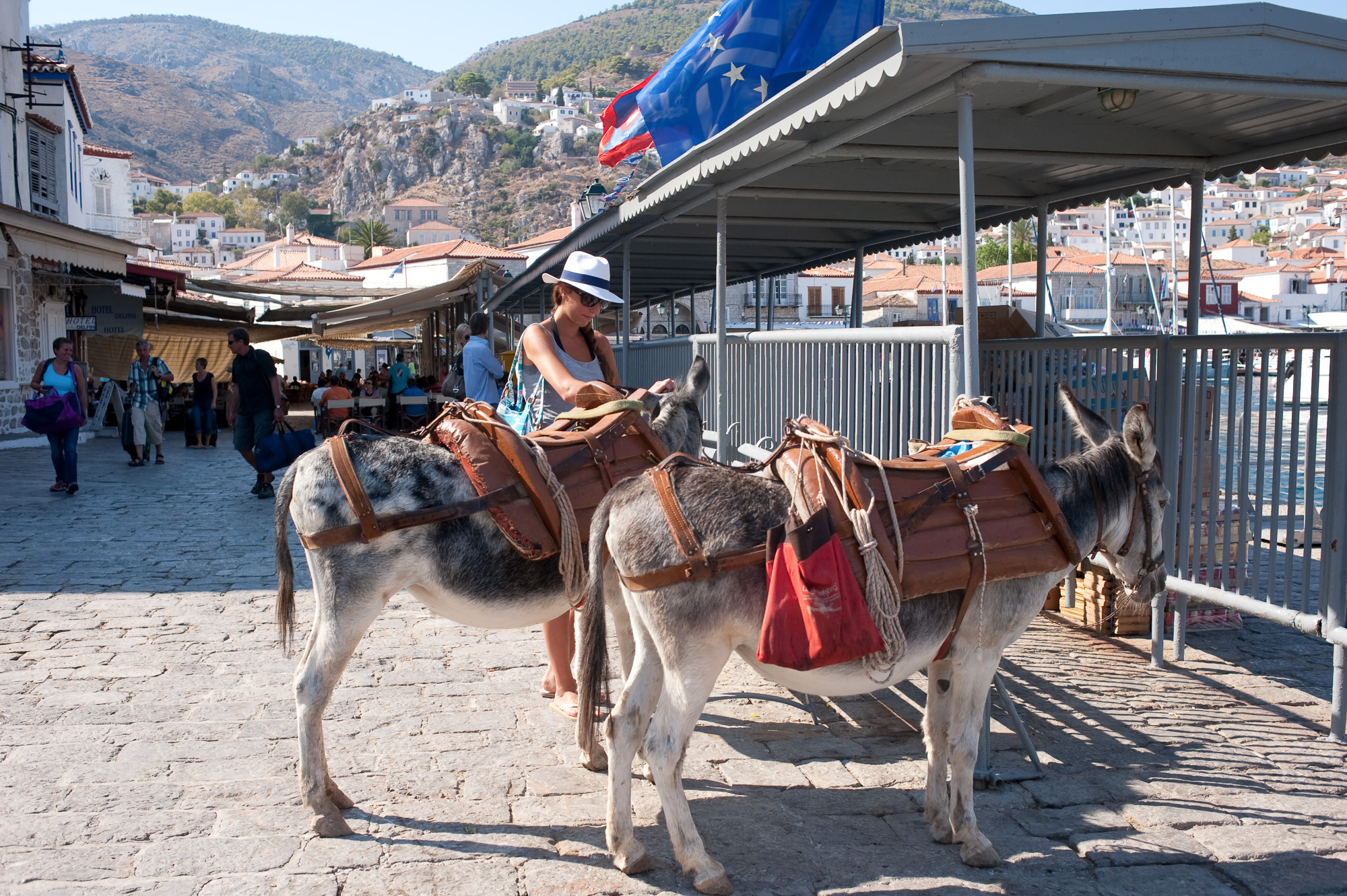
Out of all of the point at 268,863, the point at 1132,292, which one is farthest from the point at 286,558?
the point at 1132,292

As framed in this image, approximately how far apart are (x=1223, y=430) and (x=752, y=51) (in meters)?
6.19

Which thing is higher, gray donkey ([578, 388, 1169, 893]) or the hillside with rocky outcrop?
the hillside with rocky outcrop

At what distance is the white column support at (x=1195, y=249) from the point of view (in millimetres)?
6211

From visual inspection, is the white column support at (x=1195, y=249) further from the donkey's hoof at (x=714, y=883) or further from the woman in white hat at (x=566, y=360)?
the donkey's hoof at (x=714, y=883)

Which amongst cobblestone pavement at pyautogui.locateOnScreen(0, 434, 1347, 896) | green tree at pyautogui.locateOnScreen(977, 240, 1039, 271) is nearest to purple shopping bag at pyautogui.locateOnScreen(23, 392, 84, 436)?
cobblestone pavement at pyautogui.locateOnScreen(0, 434, 1347, 896)

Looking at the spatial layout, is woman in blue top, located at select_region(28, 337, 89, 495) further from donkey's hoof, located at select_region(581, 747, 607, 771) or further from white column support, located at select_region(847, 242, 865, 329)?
donkey's hoof, located at select_region(581, 747, 607, 771)

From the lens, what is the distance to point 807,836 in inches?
150

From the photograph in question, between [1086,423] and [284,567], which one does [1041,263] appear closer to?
[1086,423]

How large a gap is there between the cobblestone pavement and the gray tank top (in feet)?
5.10

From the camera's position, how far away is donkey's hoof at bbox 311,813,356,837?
3785 mm

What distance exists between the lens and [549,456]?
13.7 ft

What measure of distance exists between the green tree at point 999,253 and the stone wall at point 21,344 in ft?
297

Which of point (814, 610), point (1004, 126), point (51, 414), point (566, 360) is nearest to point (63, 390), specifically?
point (51, 414)

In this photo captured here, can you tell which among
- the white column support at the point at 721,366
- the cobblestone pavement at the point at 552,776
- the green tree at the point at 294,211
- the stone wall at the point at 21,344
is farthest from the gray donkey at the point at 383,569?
the green tree at the point at 294,211
